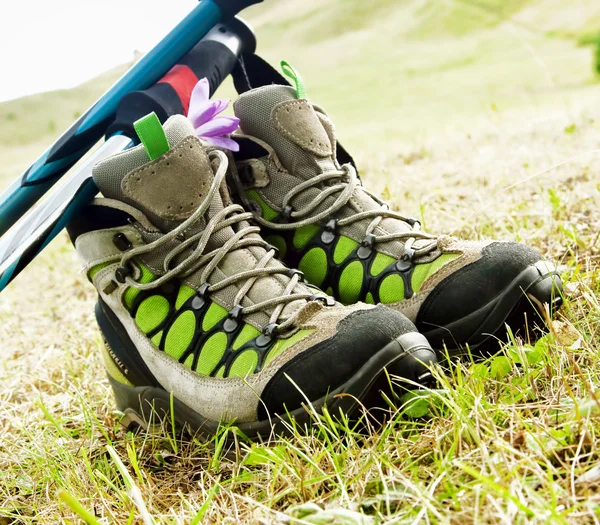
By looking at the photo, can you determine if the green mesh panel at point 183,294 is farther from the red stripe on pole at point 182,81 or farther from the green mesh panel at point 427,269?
the red stripe on pole at point 182,81

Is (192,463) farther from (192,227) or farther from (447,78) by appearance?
(447,78)

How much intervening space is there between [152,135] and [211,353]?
568 mm

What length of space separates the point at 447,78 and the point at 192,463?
26785mm

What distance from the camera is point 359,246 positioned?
1763 mm

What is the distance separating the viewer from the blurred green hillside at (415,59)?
20.4m

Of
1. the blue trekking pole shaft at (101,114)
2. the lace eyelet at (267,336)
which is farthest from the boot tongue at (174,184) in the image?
the blue trekking pole shaft at (101,114)

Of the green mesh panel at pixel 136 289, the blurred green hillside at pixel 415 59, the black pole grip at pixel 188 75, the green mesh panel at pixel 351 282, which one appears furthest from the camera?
the blurred green hillside at pixel 415 59

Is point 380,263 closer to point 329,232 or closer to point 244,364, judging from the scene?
point 329,232

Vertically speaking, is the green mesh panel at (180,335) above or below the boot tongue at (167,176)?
below

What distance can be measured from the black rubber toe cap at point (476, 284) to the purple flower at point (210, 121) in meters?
0.73

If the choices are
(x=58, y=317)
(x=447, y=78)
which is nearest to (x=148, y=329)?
(x=58, y=317)

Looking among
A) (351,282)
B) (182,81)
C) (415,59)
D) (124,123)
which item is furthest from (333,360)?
(415,59)

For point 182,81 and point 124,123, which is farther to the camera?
point 182,81

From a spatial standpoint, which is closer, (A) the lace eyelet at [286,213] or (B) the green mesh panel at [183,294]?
(B) the green mesh panel at [183,294]
